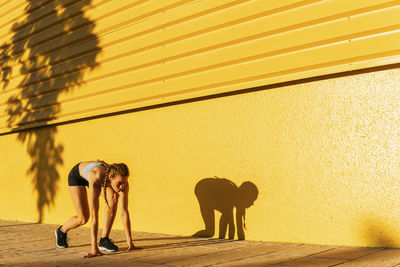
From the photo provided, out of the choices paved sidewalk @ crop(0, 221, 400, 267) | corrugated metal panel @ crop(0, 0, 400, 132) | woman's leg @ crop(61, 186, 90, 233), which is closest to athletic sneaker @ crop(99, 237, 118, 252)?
paved sidewalk @ crop(0, 221, 400, 267)

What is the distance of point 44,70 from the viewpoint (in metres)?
9.92

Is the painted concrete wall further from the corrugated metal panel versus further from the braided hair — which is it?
the braided hair

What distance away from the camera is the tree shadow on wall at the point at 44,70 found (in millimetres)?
9102

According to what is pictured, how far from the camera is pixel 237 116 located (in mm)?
6781

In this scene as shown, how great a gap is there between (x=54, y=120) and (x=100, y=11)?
230cm

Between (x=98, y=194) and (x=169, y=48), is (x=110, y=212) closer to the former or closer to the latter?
(x=98, y=194)

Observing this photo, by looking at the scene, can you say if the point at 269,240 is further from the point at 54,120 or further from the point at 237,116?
the point at 54,120

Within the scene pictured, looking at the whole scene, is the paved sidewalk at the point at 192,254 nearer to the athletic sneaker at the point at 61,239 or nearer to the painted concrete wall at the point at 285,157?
the athletic sneaker at the point at 61,239

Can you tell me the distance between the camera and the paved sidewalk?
4977 mm

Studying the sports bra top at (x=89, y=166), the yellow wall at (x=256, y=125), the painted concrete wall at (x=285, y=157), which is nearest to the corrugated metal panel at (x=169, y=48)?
the yellow wall at (x=256, y=125)

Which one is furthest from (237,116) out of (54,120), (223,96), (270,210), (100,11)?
(54,120)

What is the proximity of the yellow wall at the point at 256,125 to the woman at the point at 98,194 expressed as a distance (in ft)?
4.32

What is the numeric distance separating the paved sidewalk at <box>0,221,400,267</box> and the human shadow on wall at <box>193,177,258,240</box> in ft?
0.74

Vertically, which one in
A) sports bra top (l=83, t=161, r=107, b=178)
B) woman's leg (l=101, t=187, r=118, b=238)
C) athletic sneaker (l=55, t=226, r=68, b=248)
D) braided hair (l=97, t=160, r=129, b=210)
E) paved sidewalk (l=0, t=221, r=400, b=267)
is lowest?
paved sidewalk (l=0, t=221, r=400, b=267)
